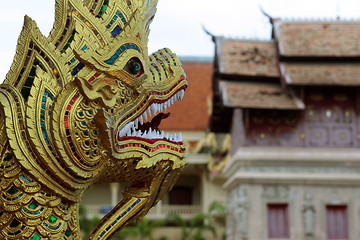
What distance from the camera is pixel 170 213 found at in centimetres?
2427

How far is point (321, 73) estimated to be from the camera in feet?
52.4

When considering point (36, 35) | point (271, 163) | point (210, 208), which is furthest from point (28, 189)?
point (210, 208)

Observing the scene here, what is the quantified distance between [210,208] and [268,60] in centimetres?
830

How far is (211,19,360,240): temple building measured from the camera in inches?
635

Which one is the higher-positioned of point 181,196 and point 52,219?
point 181,196

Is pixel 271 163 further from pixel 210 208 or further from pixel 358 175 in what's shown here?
pixel 210 208

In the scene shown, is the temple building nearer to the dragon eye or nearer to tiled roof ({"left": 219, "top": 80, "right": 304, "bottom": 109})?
tiled roof ({"left": 219, "top": 80, "right": 304, "bottom": 109})

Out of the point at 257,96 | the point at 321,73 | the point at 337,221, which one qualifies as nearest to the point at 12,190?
the point at 257,96

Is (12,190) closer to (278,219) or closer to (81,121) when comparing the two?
(81,121)

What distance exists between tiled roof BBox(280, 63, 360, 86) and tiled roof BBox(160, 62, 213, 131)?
849 cm

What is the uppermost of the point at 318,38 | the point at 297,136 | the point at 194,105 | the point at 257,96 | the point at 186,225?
the point at 194,105

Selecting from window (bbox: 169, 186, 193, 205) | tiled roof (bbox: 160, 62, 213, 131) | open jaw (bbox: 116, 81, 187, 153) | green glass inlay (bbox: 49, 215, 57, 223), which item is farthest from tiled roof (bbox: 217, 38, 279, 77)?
green glass inlay (bbox: 49, 215, 57, 223)

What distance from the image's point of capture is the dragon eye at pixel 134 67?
2766 millimetres

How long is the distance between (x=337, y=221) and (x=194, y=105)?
Answer: 34.8 feet
